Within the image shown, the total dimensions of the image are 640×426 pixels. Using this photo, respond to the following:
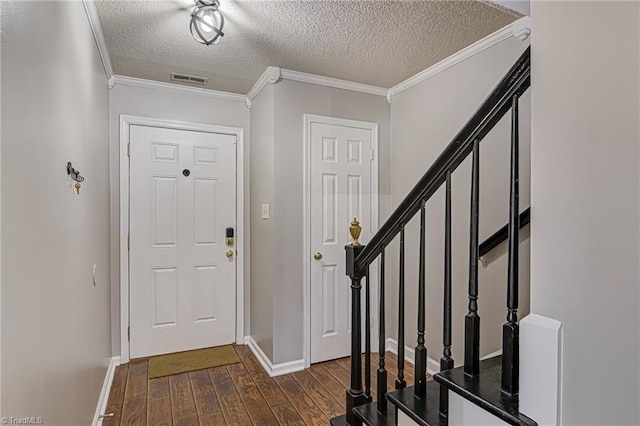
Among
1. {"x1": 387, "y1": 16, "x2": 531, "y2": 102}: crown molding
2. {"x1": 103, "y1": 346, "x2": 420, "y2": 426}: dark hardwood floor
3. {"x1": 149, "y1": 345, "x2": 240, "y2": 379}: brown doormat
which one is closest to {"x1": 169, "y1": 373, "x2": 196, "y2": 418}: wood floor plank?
{"x1": 103, "y1": 346, "x2": 420, "y2": 426}: dark hardwood floor

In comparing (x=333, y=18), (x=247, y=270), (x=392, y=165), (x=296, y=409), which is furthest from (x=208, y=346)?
(x=333, y=18)

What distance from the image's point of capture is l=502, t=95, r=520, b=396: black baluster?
1.01 m

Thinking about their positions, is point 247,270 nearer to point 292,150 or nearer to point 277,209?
point 277,209

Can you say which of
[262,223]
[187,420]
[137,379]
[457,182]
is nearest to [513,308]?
[457,182]

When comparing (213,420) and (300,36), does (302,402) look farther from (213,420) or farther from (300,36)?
(300,36)

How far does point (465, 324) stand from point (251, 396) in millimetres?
1802

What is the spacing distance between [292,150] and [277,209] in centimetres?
49

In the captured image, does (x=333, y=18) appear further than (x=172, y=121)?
No

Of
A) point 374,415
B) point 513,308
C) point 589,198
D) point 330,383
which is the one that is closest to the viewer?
point 589,198

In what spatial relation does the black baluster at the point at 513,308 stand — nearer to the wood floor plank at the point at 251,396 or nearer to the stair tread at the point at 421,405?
the stair tread at the point at 421,405

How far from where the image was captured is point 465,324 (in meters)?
1.23

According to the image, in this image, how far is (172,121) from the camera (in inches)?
122

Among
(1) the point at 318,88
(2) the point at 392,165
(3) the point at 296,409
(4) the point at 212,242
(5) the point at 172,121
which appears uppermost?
(1) the point at 318,88

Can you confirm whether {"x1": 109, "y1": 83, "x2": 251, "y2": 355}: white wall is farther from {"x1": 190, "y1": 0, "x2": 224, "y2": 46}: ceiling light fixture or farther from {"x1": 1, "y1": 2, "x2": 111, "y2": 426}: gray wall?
{"x1": 190, "y1": 0, "x2": 224, "y2": 46}: ceiling light fixture
